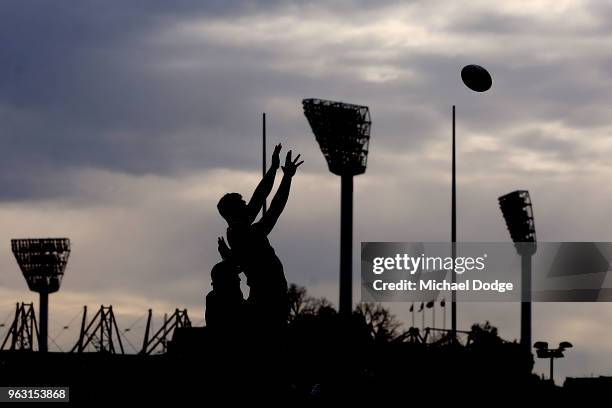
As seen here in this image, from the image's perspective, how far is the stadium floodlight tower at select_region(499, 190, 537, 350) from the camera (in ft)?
391

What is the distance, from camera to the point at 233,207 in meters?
22.1

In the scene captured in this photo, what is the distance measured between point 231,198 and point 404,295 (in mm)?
134778

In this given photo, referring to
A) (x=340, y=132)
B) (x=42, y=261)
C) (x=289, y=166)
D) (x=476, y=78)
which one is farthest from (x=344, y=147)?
(x=289, y=166)

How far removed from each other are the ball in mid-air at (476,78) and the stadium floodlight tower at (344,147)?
7642 centimetres

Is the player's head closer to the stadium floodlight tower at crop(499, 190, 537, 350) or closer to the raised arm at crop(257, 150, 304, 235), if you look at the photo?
the raised arm at crop(257, 150, 304, 235)

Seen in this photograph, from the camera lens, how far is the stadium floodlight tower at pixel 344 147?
411 feet

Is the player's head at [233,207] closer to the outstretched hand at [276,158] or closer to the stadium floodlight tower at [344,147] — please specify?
the outstretched hand at [276,158]

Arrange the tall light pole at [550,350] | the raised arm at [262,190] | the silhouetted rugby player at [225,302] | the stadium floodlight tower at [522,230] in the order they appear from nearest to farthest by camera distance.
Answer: the silhouetted rugby player at [225,302] < the raised arm at [262,190] < the tall light pole at [550,350] < the stadium floodlight tower at [522,230]

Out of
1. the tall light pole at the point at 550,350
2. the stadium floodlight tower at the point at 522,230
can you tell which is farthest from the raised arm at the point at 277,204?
the stadium floodlight tower at the point at 522,230

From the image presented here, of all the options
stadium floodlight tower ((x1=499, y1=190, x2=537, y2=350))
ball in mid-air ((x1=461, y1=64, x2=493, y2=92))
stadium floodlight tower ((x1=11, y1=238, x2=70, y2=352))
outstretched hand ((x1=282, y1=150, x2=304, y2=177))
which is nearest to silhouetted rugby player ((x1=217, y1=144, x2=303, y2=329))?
outstretched hand ((x1=282, y1=150, x2=304, y2=177))

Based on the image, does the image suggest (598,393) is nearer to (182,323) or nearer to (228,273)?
(228,273)

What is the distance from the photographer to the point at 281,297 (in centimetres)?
2191

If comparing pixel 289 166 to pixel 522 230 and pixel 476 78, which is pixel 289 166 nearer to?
pixel 476 78

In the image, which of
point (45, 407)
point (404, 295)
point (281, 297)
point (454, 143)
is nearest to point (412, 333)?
point (454, 143)
